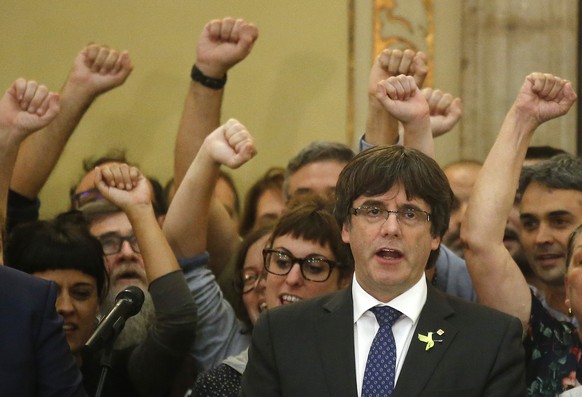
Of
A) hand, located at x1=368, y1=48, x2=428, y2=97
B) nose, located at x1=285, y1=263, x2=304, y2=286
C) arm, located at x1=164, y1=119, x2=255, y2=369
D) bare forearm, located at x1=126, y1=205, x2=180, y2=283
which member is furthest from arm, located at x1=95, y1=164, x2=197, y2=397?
hand, located at x1=368, y1=48, x2=428, y2=97

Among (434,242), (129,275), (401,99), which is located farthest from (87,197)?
(434,242)

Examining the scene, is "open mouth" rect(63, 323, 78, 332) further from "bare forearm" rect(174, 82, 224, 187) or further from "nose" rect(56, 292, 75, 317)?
"bare forearm" rect(174, 82, 224, 187)

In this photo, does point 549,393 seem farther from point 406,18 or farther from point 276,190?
point 406,18

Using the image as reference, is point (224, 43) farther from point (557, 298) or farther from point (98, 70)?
point (557, 298)

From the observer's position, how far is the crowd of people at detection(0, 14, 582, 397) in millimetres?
3266

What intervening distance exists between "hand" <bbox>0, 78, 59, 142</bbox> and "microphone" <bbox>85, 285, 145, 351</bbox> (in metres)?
1.10

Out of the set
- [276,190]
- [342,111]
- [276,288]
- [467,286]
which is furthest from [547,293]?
[342,111]

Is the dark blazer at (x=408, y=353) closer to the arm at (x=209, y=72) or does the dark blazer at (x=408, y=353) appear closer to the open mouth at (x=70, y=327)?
the open mouth at (x=70, y=327)

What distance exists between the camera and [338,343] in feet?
10.7

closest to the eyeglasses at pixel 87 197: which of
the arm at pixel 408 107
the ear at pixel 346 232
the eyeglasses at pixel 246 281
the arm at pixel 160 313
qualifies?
the arm at pixel 160 313

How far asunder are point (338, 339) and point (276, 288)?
2.74 feet

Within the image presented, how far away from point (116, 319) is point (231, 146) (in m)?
1.10

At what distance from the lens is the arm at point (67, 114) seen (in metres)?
4.80

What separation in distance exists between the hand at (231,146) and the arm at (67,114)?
2.24 ft
